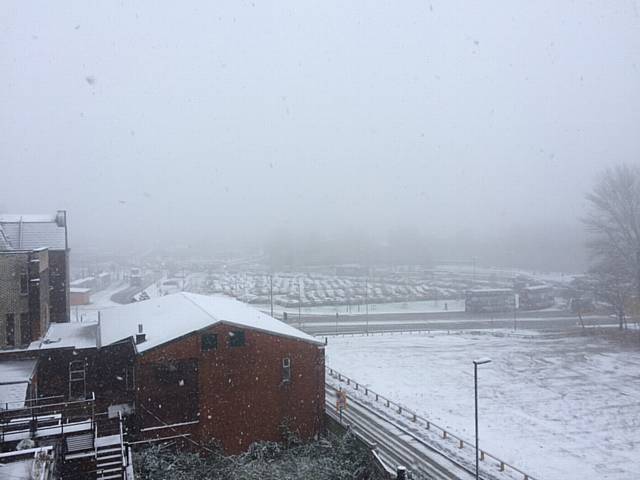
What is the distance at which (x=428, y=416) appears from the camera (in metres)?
26.0

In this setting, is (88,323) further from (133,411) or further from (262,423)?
(262,423)

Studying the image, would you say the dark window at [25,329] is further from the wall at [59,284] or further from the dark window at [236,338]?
the dark window at [236,338]

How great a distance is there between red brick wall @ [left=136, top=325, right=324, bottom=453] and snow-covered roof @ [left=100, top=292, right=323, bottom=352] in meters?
0.39

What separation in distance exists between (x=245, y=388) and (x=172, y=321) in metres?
4.86

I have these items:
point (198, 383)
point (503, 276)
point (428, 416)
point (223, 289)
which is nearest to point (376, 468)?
point (198, 383)

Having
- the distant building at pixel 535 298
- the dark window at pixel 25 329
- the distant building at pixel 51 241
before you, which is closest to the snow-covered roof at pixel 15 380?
the dark window at pixel 25 329

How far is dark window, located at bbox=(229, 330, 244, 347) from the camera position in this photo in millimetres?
20656

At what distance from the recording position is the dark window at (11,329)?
2259cm

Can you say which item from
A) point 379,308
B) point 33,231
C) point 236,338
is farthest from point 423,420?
point 379,308

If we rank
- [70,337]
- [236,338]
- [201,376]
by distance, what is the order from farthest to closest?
[70,337] < [236,338] < [201,376]

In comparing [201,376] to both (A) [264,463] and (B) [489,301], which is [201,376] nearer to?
(A) [264,463]

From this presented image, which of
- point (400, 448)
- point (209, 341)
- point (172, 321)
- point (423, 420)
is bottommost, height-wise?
point (423, 420)

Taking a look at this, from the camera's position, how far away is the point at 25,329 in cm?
2336

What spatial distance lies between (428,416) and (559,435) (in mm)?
6033
